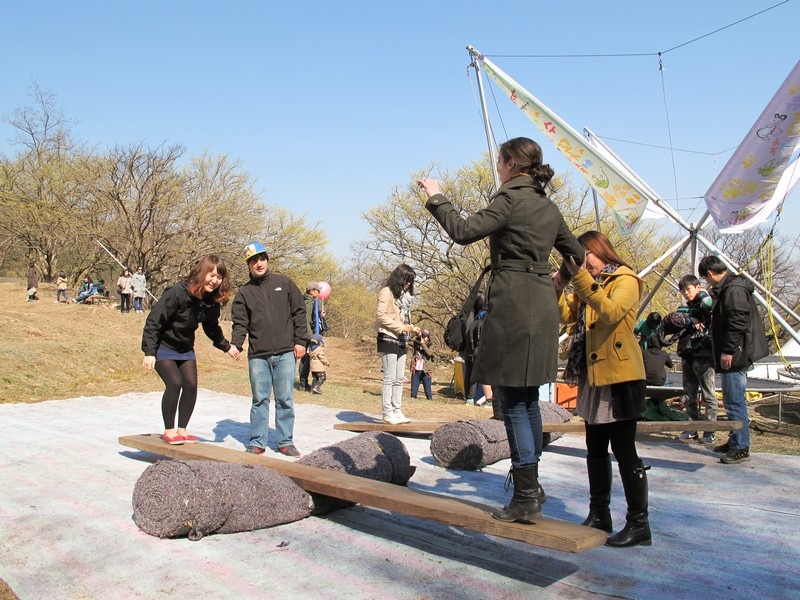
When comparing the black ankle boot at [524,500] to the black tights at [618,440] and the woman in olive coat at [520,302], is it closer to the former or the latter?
the woman in olive coat at [520,302]

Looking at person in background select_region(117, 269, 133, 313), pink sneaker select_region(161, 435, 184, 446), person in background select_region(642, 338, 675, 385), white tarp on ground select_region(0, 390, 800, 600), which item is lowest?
white tarp on ground select_region(0, 390, 800, 600)

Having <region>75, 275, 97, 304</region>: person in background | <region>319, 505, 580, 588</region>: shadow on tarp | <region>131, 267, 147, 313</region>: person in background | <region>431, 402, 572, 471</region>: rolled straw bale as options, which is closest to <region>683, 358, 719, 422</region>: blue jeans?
<region>431, 402, 572, 471</region>: rolled straw bale

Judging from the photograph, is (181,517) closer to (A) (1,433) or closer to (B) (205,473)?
(B) (205,473)

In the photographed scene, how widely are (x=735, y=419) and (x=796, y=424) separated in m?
4.52

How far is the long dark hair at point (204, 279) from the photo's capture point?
5.83 m

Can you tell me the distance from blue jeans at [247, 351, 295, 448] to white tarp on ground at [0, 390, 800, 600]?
107 cm

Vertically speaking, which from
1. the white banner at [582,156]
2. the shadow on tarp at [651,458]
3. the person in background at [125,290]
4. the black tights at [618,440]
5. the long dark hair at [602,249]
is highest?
the white banner at [582,156]

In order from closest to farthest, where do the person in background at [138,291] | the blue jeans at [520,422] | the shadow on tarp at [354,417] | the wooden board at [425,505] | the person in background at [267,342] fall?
the wooden board at [425,505] → the blue jeans at [520,422] → the person in background at [267,342] → the shadow on tarp at [354,417] → the person in background at [138,291]

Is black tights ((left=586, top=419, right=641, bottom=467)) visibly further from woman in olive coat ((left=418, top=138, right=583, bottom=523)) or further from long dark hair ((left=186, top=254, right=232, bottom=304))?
long dark hair ((left=186, top=254, right=232, bottom=304))

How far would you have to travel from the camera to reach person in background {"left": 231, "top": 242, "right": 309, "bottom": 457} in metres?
6.30

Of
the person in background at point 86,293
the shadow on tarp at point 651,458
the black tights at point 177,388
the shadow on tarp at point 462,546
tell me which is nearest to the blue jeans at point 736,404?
the shadow on tarp at point 651,458

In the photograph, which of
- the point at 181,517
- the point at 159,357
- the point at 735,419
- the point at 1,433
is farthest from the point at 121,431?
the point at 735,419

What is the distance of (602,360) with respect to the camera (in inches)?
149

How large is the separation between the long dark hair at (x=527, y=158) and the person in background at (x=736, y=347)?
3816 millimetres
